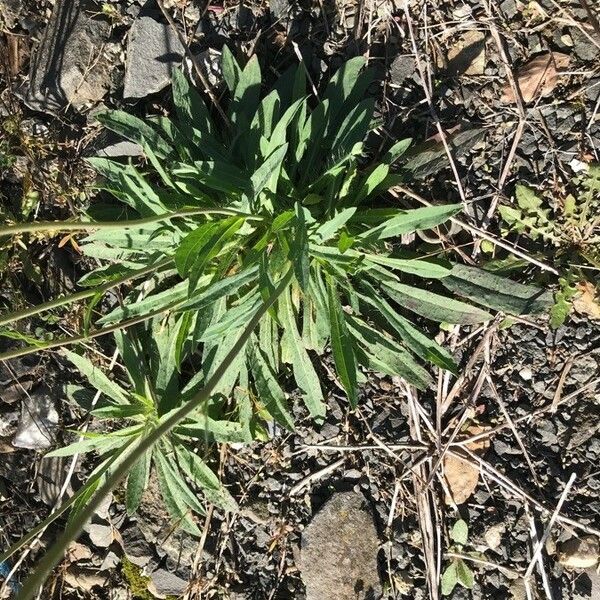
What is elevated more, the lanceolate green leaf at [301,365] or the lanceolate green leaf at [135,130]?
the lanceolate green leaf at [135,130]

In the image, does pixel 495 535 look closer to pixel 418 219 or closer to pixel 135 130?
pixel 418 219

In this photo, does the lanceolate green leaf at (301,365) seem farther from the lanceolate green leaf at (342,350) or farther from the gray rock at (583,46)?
the gray rock at (583,46)

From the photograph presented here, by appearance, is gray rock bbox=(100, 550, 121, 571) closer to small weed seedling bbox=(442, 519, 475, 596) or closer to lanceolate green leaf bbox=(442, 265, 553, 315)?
small weed seedling bbox=(442, 519, 475, 596)

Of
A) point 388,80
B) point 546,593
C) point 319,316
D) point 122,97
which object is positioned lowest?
point 546,593

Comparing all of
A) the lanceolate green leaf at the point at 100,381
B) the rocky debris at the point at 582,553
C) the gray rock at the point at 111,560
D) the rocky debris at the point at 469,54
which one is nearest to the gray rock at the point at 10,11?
the lanceolate green leaf at the point at 100,381

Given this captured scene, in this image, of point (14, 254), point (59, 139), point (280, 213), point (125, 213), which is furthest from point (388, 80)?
point (14, 254)

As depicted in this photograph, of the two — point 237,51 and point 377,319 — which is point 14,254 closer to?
point 237,51
